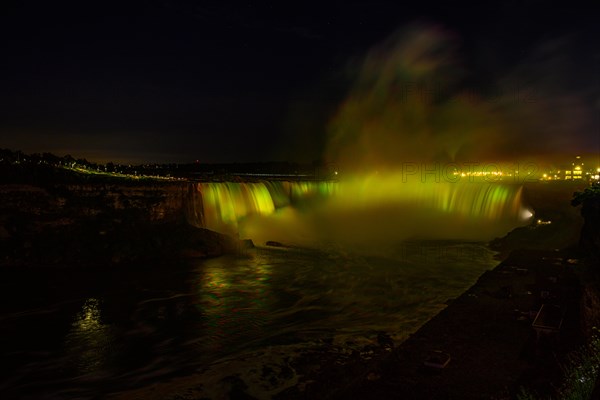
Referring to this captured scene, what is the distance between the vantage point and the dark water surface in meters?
12.2

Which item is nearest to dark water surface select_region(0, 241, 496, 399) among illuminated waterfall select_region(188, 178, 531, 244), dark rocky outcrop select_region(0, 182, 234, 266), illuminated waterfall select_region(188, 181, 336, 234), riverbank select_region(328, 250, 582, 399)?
dark rocky outcrop select_region(0, 182, 234, 266)

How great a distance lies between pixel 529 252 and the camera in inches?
926

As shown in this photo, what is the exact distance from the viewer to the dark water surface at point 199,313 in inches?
482

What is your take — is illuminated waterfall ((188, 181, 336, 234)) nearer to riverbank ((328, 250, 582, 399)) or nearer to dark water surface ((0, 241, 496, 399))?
dark water surface ((0, 241, 496, 399))

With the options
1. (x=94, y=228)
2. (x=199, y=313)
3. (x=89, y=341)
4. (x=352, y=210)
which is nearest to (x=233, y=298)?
(x=199, y=313)

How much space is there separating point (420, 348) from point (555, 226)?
22.7 m

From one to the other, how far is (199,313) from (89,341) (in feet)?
13.2

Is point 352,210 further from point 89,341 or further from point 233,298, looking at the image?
point 89,341

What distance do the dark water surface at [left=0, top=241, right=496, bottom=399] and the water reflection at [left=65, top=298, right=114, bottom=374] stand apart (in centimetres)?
4

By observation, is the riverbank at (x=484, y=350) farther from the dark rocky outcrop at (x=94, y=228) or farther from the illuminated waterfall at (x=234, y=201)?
the illuminated waterfall at (x=234, y=201)

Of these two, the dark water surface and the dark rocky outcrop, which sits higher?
the dark rocky outcrop

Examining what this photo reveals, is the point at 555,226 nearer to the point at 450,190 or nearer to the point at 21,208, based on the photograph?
the point at 450,190

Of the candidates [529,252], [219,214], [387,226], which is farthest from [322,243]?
[529,252]

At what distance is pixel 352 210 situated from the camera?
51.9 meters
